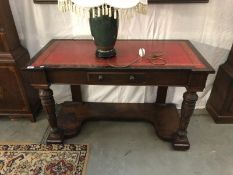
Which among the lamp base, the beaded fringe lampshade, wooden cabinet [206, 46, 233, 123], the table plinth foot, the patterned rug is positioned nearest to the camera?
the beaded fringe lampshade

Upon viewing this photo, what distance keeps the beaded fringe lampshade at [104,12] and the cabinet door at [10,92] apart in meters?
0.78

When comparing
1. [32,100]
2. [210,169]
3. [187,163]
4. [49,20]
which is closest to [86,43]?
[49,20]

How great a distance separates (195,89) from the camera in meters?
1.37

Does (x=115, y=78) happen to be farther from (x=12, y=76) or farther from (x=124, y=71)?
(x=12, y=76)

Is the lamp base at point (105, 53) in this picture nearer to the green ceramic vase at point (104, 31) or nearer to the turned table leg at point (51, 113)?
the green ceramic vase at point (104, 31)

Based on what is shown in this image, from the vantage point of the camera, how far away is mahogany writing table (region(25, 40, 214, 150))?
1.32m

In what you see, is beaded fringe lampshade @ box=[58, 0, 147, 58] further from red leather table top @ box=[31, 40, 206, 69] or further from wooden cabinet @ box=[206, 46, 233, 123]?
wooden cabinet @ box=[206, 46, 233, 123]

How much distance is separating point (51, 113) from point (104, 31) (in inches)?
29.2

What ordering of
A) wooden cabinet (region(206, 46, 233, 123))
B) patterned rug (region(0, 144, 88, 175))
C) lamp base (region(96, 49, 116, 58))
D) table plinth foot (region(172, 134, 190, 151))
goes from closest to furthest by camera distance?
lamp base (region(96, 49, 116, 58)) → patterned rug (region(0, 144, 88, 175)) → table plinth foot (region(172, 134, 190, 151)) → wooden cabinet (region(206, 46, 233, 123))

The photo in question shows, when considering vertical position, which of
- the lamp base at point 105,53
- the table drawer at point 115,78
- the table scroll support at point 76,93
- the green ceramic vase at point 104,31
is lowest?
the table scroll support at point 76,93

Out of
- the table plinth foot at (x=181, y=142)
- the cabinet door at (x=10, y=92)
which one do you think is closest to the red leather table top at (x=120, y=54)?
the cabinet door at (x=10, y=92)

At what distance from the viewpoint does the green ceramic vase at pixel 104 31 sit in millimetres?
1273

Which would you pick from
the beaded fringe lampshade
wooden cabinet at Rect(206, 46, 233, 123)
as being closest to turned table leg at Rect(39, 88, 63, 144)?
the beaded fringe lampshade

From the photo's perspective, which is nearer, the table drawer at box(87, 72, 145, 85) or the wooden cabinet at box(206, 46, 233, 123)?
the table drawer at box(87, 72, 145, 85)
